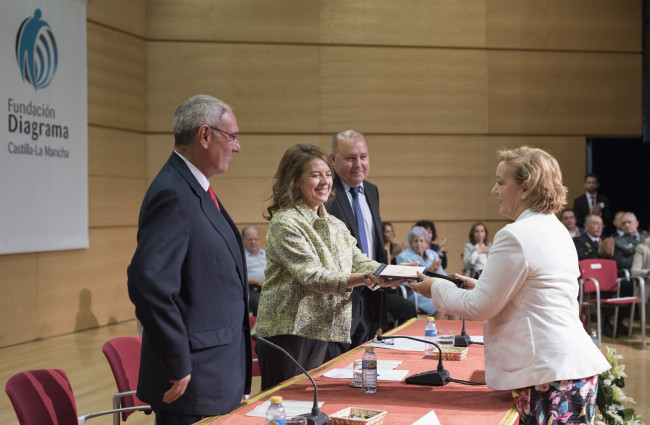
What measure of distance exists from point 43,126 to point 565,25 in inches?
268

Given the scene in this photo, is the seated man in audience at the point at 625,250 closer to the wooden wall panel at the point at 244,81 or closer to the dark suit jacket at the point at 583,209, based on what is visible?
the dark suit jacket at the point at 583,209

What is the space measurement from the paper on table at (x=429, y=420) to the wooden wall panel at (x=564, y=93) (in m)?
8.03

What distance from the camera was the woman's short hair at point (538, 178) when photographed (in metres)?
2.21

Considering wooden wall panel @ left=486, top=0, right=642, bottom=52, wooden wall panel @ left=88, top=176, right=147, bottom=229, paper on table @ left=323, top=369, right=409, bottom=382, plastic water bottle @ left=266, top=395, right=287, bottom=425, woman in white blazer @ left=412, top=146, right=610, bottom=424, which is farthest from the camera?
wooden wall panel @ left=486, top=0, right=642, bottom=52

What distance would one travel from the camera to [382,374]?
2.75 meters

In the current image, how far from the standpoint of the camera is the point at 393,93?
31.6 ft

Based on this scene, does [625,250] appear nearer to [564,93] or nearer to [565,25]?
[564,93]

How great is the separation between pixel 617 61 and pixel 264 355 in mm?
8777

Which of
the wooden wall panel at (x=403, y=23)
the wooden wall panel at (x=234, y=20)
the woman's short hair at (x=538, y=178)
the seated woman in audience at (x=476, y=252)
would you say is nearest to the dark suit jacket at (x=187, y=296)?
the woman's short hair at (x=538, y=178)

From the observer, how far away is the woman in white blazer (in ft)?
7.00

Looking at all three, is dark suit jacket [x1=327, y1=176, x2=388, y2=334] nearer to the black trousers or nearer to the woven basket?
the black trousers

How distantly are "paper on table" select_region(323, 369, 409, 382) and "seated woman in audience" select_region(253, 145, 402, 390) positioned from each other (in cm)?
15

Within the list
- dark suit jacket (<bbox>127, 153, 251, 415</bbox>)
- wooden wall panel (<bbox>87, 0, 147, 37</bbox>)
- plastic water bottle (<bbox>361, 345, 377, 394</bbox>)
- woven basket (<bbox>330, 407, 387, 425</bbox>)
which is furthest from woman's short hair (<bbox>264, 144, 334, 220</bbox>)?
wooden wall panel (<bbox>87, 0, 147, 37</bbox>)

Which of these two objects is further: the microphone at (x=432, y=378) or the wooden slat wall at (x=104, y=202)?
the wooden slat wall at (x=104, y=202)
